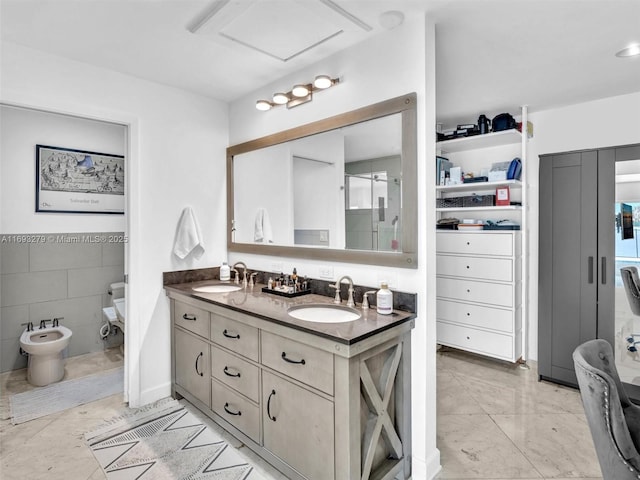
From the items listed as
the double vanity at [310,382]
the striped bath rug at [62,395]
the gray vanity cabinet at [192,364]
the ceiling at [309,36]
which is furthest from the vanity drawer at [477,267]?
the striped bath rug at [62,395]

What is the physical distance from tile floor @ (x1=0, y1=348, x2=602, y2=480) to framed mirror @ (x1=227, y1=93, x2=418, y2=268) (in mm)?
1253

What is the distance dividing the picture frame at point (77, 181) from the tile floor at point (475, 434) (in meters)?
1.59

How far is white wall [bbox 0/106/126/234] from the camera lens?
3184 mm

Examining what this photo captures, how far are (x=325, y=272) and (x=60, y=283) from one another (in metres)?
2.80

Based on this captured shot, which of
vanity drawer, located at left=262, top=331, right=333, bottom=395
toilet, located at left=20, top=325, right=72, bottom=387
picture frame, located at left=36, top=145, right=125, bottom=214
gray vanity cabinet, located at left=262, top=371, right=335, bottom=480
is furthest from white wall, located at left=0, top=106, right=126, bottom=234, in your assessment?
gray vanity cabinet, located at left=262, top=371, right=335, bottom=480

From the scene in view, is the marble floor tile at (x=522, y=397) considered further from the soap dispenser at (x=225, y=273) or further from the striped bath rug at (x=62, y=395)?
the striped bath rug at (x=62, y=395)

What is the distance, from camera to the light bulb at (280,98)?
2.52 metres

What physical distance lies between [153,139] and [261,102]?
2.89 ft

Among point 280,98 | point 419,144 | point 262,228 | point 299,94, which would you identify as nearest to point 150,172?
point 262,228

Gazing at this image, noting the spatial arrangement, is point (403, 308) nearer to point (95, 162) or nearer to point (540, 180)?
point (540, 180)

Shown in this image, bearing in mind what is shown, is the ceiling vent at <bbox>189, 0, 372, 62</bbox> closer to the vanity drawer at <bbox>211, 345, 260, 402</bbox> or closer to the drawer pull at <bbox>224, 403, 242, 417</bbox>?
the vanity drawer at <bbox>211, 345, 260, 402</bbox>

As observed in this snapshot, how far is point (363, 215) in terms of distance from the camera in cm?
225

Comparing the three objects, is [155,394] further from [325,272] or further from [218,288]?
[325,272]

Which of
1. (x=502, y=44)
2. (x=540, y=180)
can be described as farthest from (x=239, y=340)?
(x=540, y=180)
